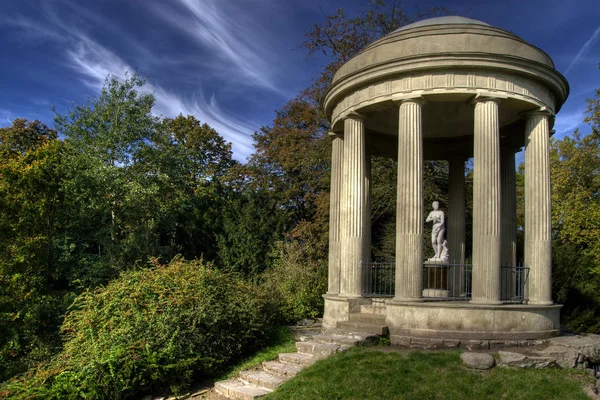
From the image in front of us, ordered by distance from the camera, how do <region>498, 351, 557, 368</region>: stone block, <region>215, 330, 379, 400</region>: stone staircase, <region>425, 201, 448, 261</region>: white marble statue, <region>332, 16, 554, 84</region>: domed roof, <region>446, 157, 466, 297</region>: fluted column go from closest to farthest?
<region>498, 351, 557, 368</region>: stone block → <region>215, 330, 379, 400</region>: stone staircase → <region>332, 16, 554, 84</region>: domed roof → <region>425, 201, 448, 261</region>: white marble statue → <region>446, 157, 466, 297</region>: fluted column

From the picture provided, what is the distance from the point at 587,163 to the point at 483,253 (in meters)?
17.3

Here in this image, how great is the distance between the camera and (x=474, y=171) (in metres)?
12.6

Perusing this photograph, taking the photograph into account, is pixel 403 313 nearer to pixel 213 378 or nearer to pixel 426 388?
pixel 426 388

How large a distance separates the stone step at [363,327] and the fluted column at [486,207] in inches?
93.6

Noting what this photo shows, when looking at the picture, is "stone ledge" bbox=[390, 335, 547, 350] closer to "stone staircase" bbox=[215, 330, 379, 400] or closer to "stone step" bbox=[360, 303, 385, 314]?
"stone staircase" bbox=[215, 330, 379, 400]

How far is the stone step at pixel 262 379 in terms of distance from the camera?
33.4 ft

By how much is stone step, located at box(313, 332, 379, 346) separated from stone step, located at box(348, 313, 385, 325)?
2.36 feet

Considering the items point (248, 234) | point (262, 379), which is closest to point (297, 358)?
point (262, 379)

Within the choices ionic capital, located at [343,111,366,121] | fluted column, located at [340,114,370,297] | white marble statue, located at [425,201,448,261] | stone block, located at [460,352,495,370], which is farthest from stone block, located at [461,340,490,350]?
ionic capital, located at [343,111,366,121]

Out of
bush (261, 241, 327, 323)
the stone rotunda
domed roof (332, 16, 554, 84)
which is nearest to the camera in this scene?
the stone rotunda

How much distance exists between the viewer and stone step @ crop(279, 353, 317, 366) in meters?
11.1

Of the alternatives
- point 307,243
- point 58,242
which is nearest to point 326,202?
point 307,243

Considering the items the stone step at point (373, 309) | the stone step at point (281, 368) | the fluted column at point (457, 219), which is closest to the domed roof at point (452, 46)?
the fluted column at point (457, 219)

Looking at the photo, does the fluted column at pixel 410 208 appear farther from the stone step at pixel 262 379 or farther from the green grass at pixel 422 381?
the stone step at pixel 262 379
